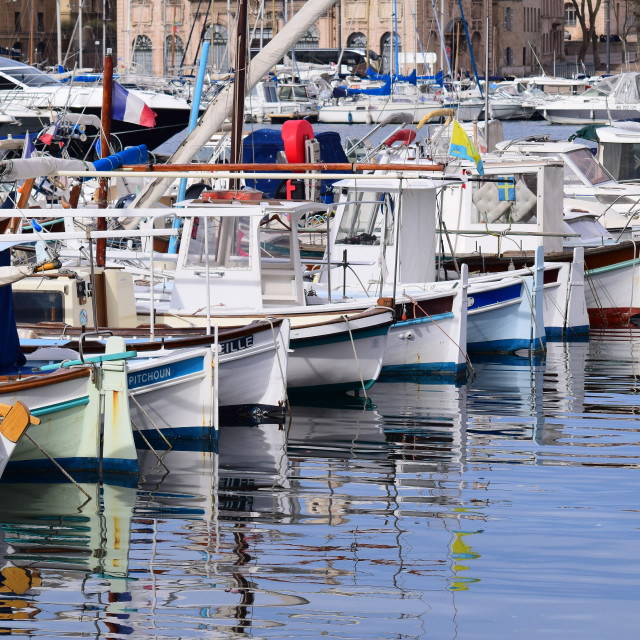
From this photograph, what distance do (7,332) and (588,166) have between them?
629 inches

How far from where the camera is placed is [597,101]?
244ft

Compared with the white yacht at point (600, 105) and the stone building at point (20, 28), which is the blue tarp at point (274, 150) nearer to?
the white yacht at point (600, 105)

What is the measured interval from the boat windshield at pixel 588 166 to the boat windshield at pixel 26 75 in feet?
71.6

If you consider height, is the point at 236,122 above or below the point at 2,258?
above

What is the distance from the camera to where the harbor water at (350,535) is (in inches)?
328

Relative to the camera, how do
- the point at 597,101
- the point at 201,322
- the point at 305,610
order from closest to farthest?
the point at 305,610, the point at 201,322, the point at 597,101

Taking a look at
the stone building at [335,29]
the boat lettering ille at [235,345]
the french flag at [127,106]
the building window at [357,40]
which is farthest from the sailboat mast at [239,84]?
the building window at [357,40]

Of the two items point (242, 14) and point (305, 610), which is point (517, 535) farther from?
point (242, 14)

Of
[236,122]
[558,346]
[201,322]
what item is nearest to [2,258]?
[201,322]

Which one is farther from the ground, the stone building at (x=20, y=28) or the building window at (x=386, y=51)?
the stone building at (x=20, y=28)

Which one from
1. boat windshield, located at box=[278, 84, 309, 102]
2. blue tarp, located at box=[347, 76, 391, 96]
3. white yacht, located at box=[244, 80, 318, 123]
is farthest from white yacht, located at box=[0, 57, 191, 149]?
boat windshield, located at box=[278, 84, 309, 102]

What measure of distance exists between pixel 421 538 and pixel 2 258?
17.0 feet

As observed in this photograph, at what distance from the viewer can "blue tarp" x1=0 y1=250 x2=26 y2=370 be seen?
12633 mm

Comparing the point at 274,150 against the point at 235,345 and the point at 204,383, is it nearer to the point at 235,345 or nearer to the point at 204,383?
the point at 235,345
